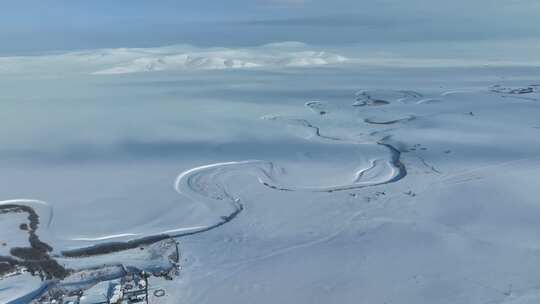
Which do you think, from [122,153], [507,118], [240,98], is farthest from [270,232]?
[240,98]

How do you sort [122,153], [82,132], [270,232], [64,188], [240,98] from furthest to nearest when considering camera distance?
1. [240,98]
2. [82,132]
3. [122,153]
4. [64,188]
5. [270,232]

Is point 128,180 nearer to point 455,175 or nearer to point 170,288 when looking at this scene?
point 170,288

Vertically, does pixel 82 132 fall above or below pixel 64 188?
above

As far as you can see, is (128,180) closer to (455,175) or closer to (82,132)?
(82,132)

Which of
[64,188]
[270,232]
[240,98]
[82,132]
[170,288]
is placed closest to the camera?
[170,288]

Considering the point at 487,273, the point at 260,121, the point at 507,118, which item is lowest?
the point at 487,273

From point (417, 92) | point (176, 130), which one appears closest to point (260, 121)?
point (176, 130)

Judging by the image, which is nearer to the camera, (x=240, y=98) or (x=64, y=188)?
(x=64, y=188)
